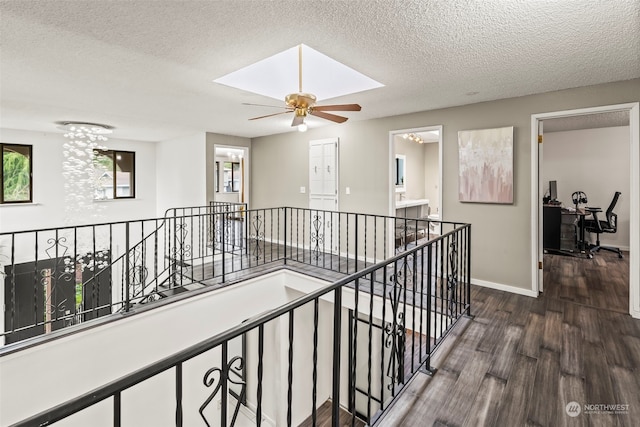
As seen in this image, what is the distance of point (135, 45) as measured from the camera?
2686 mm

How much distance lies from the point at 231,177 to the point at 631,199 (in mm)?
11600

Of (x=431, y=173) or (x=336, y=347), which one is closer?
(x=336, y=347)

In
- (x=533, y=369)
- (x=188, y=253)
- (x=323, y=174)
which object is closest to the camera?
(x=533, y=369)

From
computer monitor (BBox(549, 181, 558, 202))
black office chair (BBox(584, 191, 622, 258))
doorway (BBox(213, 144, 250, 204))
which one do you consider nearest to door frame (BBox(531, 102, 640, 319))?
black office chair (BBox(584, 191, 622, 258))

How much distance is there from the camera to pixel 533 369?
2.39 m

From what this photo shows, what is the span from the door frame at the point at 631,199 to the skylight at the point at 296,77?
221 centimetres

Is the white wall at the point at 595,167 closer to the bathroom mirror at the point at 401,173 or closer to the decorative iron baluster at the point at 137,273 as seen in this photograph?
the bathroom mirror at the point at 401,173

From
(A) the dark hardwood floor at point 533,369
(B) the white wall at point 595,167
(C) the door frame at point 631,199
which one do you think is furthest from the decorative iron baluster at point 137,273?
(B) the white wall at point 595,167

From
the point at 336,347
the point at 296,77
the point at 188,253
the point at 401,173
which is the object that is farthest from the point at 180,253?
the point at 401,173

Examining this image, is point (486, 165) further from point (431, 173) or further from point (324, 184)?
point (431, 173)

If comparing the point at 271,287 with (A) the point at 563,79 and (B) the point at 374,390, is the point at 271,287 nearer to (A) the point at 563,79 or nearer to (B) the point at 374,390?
(B) the point at 374,390

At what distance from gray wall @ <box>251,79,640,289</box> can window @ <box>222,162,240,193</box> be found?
6718 millimetres

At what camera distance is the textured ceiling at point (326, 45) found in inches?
85.0

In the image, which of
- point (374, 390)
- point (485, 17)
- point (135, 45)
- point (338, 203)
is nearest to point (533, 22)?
point (485, 17)
